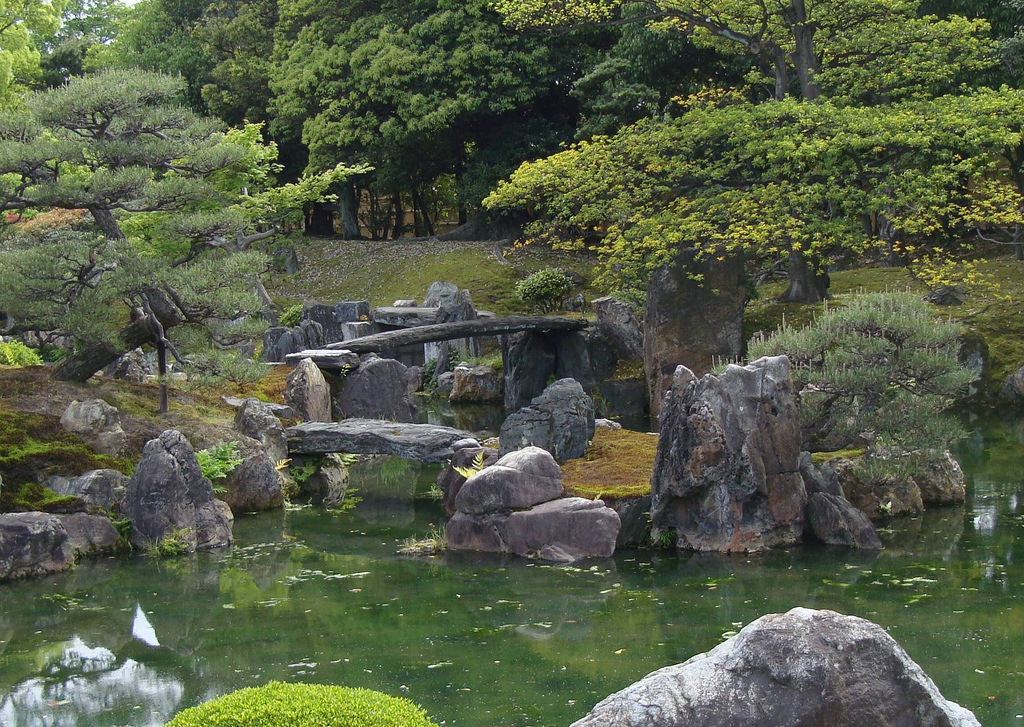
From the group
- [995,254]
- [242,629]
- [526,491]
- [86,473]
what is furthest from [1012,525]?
[995,254]

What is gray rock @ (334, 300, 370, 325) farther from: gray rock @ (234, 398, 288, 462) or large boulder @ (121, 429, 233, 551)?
large boulder @ (121, 429, 233, 551)

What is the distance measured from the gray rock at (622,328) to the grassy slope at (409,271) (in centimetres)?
979

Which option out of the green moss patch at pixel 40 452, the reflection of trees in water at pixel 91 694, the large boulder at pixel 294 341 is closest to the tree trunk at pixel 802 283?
the large boulder at pixel 294 341

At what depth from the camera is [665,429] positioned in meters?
12.0

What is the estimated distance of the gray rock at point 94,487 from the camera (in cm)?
1296

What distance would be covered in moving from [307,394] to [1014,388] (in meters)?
14.3

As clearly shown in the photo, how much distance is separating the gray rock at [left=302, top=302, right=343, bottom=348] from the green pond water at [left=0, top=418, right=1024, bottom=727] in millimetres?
17442

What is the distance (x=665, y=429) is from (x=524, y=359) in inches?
534

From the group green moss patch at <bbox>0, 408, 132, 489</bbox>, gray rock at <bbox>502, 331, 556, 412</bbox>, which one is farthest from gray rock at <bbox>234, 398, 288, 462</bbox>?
gray rock at <bbox>502, 331, 556, 412</bbox>

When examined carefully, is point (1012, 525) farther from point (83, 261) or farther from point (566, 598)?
point (83, 261)

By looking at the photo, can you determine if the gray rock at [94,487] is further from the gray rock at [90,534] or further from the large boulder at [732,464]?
the large boulder at [732,464]

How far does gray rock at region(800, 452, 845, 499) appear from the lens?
12.3m

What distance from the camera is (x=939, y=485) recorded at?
541 inches

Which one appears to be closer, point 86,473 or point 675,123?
point 86,473
